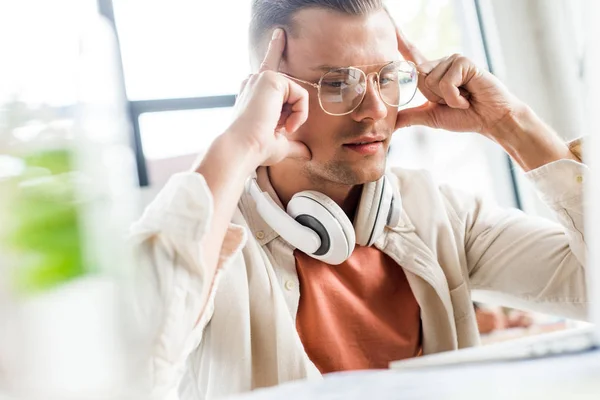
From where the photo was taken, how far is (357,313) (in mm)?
1087

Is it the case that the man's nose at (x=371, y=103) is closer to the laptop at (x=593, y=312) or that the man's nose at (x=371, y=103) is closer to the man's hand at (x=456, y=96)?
the man's hand at (x=456, y=96)

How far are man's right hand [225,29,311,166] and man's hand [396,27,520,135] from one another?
12.7 inches

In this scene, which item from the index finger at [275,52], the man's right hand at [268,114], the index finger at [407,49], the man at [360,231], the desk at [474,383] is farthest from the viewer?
the index finger at [407,49]

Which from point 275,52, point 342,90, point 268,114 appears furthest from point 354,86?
point 268,114

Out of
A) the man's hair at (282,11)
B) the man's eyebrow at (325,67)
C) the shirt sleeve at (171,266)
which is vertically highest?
the man's hair at (282,11)

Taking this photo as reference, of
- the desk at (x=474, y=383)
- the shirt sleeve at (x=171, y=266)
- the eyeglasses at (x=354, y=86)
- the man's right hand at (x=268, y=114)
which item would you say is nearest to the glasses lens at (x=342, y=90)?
the eyeglasses at (x=354, y=86)

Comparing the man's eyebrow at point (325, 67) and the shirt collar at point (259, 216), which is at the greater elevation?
the man's eyebrow at point (325, 67)

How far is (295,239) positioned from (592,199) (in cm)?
50

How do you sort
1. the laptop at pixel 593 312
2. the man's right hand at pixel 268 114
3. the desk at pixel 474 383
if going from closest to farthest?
the desk at pixel 474 383, the laptop at pixel 593 312, the man's right hand at pixel 268 114

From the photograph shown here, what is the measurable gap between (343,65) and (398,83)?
12 centimetres

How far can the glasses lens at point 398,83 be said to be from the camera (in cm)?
108

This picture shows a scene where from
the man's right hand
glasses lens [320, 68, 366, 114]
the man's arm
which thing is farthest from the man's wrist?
the man's arm

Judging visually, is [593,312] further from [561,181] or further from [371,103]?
[371,103]

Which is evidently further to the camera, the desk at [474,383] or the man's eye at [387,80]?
the man's eye at [387,80]
